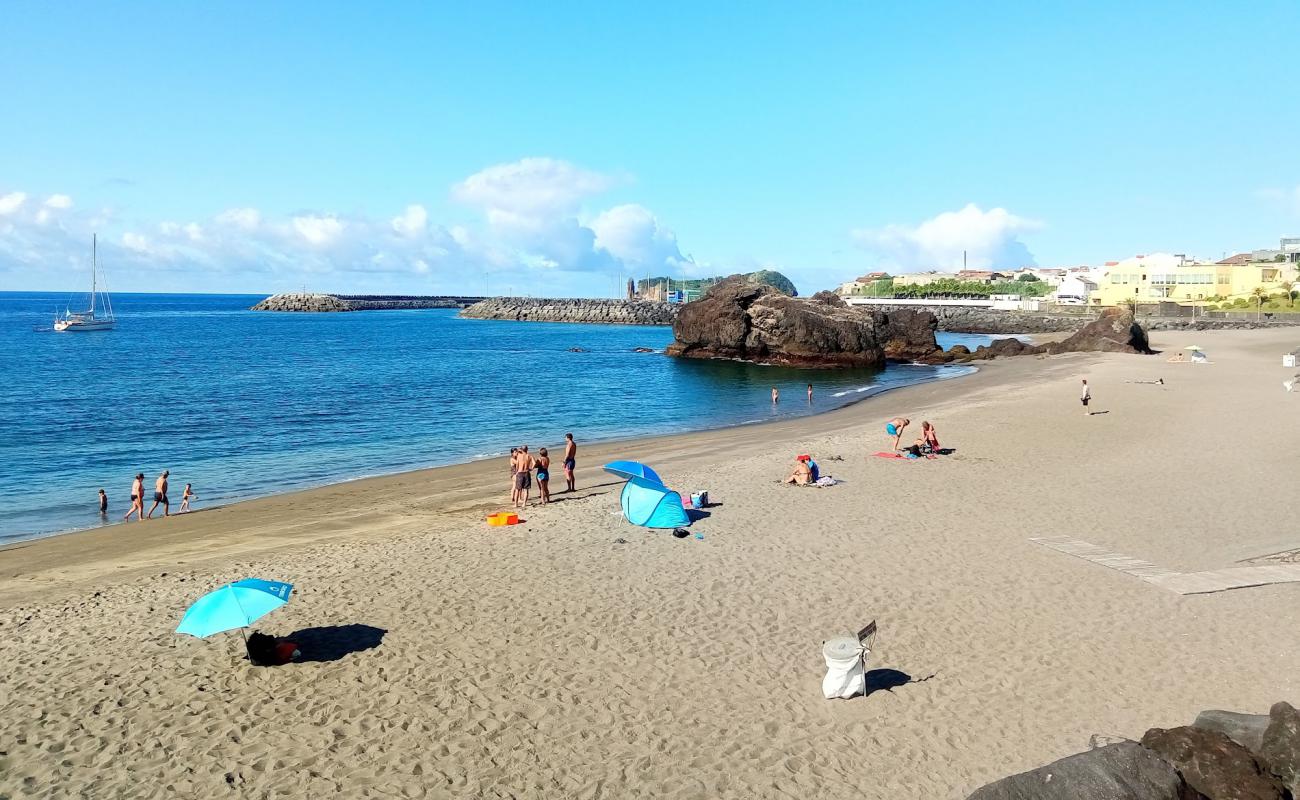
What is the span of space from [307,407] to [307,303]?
150 metres

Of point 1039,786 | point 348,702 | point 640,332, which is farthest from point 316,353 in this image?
point 1039,786

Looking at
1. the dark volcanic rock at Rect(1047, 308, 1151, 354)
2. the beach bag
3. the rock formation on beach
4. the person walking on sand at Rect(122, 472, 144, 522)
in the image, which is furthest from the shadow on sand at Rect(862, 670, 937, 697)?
the dark volcanic rock at Rect(1047, 308, 1151, 354)

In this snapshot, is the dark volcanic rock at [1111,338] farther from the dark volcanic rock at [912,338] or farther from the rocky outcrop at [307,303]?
the rocky outcrop at [307,303]

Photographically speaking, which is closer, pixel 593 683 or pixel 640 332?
pixel 593 683

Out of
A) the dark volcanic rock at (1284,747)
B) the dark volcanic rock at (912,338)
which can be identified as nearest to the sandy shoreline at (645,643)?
the dark volcanic rock at (1284,747)

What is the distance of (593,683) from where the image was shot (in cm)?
964

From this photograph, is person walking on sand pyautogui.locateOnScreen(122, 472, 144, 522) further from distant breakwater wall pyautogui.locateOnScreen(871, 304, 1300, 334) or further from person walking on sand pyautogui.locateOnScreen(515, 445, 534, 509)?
distant breakwater wall pyautogui.locateOnScreen(871, 304, 1300, 334)

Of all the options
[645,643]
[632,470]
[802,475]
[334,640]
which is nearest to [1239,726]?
[645,643]

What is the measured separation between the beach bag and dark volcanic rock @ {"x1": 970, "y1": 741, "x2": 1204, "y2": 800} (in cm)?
272

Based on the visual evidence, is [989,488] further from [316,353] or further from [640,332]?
[640,332]

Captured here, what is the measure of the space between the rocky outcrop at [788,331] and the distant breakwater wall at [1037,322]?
13.2m

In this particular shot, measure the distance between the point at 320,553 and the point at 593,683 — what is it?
25.8 feet

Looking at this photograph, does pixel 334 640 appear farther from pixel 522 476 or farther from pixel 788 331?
pixel 788 331

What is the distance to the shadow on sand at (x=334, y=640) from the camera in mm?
10406
